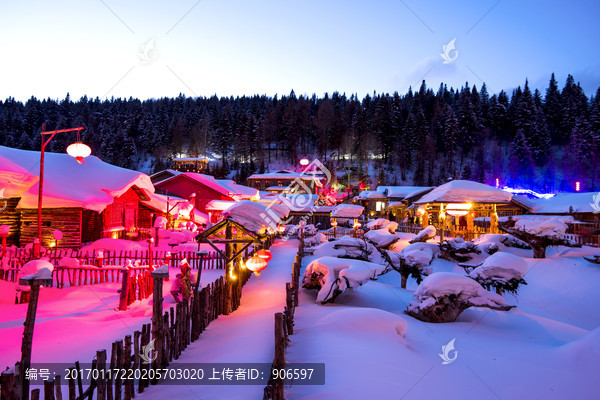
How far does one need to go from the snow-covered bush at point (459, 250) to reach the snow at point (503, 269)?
7.11 m

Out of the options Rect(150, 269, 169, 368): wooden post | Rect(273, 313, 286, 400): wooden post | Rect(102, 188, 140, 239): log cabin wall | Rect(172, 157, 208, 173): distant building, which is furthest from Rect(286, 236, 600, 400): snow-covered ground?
Rect(172, 157, 208, 173): distant building

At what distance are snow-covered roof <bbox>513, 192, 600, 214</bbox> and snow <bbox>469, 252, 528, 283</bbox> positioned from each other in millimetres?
25704

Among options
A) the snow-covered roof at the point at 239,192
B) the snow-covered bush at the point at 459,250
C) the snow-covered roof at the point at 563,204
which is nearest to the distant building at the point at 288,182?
the snow-covered roof at the point at 239,192

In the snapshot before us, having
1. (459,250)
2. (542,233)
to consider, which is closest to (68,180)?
(459,250)

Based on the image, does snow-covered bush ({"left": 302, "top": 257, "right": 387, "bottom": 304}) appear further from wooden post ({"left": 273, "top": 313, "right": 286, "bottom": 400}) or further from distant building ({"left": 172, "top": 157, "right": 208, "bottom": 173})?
distant building ({"left": 172, "top": 157, "right": 208, "bottom": 173})

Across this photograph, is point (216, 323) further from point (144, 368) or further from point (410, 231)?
point (410, 231)

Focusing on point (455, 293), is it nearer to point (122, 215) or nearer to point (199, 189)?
point (122, 215)

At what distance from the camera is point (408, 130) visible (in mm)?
75188

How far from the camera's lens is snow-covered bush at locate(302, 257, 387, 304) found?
10484 mm

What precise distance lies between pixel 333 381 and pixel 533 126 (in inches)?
3160

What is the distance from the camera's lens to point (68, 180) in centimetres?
1927

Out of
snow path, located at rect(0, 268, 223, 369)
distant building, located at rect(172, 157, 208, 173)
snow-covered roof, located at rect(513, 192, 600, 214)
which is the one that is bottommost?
snow path, located at rect(0, 268, 223, 369)

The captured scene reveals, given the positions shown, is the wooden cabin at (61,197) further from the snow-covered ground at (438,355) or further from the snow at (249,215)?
the snow-covered ground at (438,355)

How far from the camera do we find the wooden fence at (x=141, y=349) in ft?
12.2
